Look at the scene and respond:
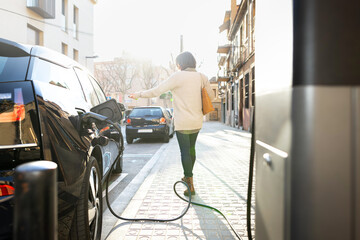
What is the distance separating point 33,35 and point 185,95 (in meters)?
17.7

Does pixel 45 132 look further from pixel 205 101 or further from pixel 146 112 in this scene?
pixel 146 112

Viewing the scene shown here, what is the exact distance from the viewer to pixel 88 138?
2.49m

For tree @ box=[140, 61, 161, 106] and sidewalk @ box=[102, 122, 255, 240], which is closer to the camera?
sidewalk @ box=[102, 122, 255, 240]

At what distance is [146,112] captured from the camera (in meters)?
12.7

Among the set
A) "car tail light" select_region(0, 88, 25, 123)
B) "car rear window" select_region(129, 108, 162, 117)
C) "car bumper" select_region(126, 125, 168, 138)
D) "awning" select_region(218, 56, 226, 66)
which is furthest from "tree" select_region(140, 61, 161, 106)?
"car tail light" select_region(0, 88, 25, 123)

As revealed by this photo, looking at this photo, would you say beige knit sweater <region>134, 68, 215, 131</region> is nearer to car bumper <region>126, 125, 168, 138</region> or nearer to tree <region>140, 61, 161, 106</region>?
car bumper <region>126, 125, 168, 138</region>

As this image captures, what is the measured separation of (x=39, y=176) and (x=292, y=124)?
3.00 ft

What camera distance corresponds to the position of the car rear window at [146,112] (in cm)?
1261

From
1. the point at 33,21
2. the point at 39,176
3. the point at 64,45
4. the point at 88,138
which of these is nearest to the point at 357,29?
the point at 39,176

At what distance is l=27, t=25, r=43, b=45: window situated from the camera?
1788cm

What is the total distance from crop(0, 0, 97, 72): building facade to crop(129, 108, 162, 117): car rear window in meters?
8.03

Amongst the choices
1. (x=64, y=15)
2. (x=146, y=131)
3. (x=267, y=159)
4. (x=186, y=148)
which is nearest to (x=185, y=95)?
(x=186, y=148)

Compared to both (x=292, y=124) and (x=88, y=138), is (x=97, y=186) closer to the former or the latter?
(x=88, y=138)

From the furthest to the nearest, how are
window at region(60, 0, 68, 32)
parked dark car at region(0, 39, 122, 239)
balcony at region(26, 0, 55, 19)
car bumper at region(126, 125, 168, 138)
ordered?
1. window at region(60, 0, 68, 32)
2. balcony at region(26, 0, 55, 19)
3. car bumper at region(126, 125, 168, 138)
4. parked dark car at region(0, 39, 122, 239)
